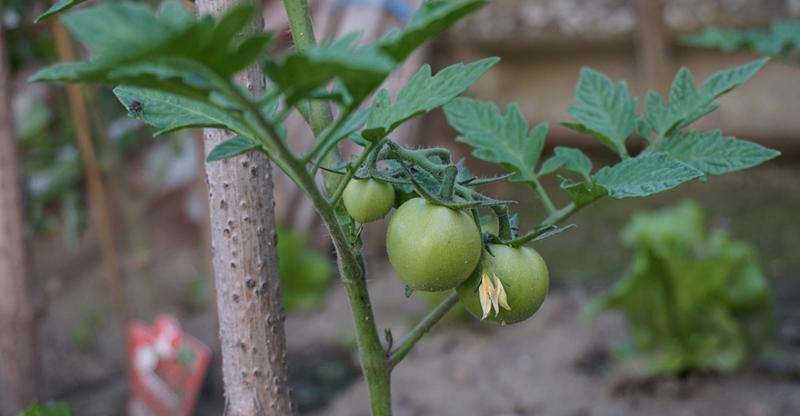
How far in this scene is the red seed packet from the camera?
1907 millimetres

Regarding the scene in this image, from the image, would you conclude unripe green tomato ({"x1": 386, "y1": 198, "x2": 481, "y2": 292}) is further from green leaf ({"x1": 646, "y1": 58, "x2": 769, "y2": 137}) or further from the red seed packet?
the red seed packet

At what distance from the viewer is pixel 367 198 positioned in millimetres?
613

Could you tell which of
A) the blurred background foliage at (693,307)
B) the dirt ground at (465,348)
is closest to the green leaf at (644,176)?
the dirt ground at (465,348)

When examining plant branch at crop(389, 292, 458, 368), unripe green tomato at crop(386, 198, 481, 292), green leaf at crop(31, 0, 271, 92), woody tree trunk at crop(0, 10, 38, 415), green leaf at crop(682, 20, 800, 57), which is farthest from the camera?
woody tree trunk at crop(0, 10, 38, 415)

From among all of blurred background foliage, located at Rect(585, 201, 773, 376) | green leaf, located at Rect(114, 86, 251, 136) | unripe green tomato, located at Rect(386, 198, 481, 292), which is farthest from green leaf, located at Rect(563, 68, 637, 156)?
blurred background foliage, located at Rect(585, 201, 773, 376)

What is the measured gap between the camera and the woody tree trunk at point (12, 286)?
1.63 metres

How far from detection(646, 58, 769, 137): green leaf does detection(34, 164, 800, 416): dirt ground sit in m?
0.99

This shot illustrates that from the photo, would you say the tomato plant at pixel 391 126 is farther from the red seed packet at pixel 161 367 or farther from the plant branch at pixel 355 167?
the red seed packet at pixel 161 367

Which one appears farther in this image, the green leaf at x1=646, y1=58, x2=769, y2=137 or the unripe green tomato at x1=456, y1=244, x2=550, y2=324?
the green leaf at x1=646, y1=58, x2=769, y2=137

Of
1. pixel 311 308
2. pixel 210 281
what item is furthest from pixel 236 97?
pixel 311 308

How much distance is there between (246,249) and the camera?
2.41 feet

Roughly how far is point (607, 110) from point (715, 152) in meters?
0.11

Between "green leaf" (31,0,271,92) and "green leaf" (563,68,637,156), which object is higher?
"green leaf" (31,0,271,92)

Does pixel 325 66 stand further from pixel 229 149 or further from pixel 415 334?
pixel 415 334
